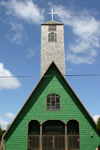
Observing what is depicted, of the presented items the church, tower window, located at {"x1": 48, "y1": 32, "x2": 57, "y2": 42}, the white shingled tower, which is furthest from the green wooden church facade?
tower window, located at {"x1": 48, "y1": 32, "x2": 57, "y2": 42}

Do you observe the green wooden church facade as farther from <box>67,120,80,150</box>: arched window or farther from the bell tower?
the bell tower

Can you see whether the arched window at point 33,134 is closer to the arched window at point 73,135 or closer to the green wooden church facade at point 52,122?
the green wooden church facade at point 52,122

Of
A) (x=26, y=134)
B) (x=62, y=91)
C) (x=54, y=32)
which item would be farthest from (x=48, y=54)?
(x=26, y=134)

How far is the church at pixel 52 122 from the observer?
63.2 ft

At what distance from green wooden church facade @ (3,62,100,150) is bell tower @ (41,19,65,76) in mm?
6213

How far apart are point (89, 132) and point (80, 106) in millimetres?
2760

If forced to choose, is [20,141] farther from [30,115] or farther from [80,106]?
[80,106]

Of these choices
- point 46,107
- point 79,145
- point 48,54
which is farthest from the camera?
point 48,54

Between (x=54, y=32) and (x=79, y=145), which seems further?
(x=54, y=32)

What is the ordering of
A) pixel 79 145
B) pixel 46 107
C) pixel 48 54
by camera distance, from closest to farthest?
pixel 79 145, pixel 46 107, pixel 48 54

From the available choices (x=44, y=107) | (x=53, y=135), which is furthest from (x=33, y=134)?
(x=44, y=107)

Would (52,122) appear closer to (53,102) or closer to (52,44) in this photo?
Result: (53,102)

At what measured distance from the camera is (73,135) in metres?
19.4

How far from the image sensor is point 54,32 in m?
29.2
